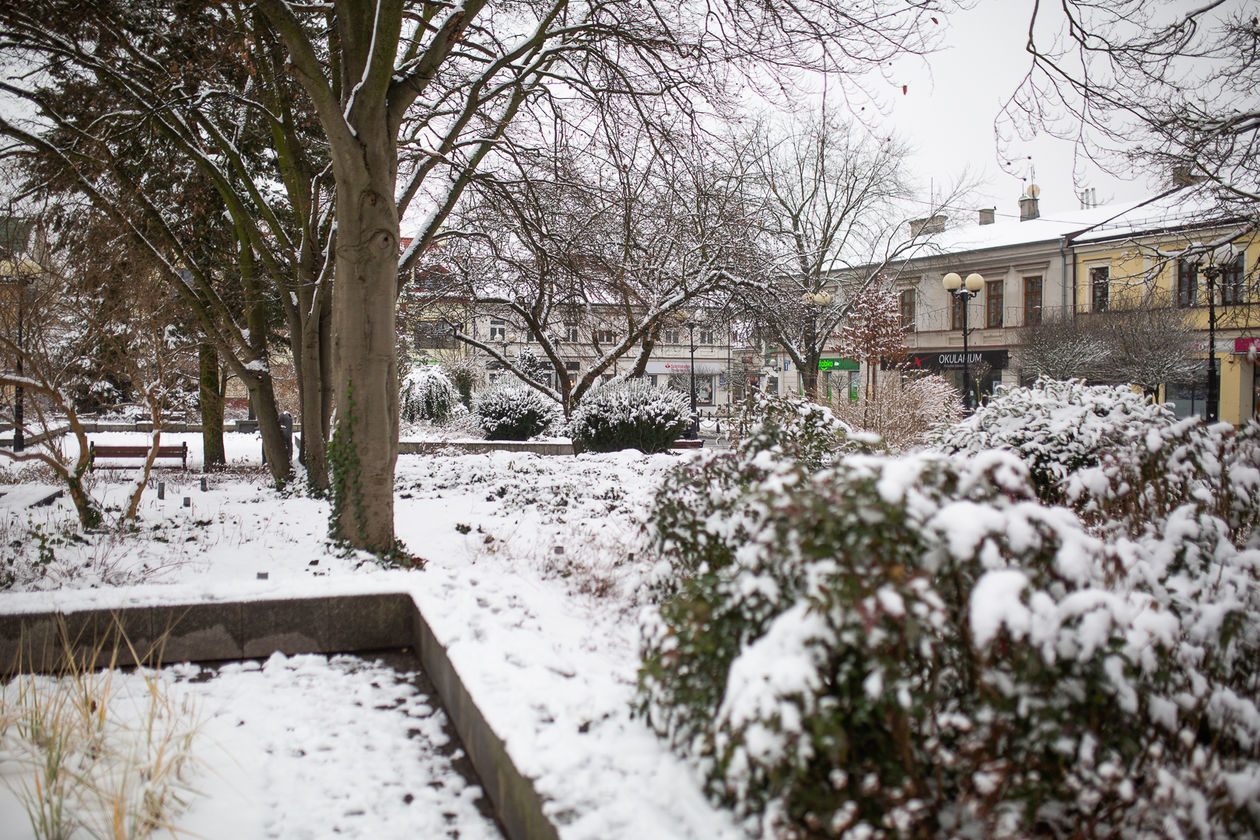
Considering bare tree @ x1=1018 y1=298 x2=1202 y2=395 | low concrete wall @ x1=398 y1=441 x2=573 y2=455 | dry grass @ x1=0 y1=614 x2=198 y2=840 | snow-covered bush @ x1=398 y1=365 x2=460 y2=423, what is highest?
bare tree @ x1=1018 y1=298 x2=1202 y2=395

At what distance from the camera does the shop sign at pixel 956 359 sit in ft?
106

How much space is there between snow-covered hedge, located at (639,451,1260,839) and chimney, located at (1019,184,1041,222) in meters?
40.0

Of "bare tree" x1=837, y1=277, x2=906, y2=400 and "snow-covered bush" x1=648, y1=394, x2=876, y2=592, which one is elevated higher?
"bare tree" x1=837, y1=277, x2=906, y2=400

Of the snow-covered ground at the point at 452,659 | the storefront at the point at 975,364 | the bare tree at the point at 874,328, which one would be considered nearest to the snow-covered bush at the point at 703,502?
the snow-covered ground at the point at 452,659

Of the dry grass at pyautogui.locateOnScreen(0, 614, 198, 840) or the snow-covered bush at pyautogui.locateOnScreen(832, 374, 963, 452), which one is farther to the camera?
the snow-covered bush at pyautogui.locateOnScreen(832, 374, 963, 452)

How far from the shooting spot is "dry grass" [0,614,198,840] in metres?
2.27

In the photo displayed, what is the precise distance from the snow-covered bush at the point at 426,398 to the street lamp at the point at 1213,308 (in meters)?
19.1

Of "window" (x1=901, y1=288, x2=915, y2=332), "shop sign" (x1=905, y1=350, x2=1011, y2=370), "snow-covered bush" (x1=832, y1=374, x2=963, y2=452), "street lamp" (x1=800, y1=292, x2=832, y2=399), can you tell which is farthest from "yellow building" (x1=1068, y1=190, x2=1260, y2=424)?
"snow-covered bush" (x1=832, y1=374, x2=963, y2=452)

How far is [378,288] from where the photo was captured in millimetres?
5316

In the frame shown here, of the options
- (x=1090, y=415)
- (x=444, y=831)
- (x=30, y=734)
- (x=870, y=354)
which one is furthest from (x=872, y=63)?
(x=870, y=354)

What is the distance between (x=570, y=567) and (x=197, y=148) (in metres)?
7.52

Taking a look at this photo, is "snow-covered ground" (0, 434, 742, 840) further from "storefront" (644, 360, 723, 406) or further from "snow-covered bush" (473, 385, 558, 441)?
"storefront" (644, 360, 723, 406)

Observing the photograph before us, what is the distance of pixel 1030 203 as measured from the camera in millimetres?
36188

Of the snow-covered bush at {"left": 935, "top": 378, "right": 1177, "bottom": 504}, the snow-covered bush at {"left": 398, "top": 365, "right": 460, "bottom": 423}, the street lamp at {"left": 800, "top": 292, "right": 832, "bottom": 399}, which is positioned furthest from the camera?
the snow-covered bush at {"left": 398, "top": 365, "right": 460, "bottom": 423}
